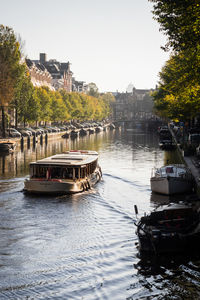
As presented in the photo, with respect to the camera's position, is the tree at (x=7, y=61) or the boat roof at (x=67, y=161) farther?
the tree at (x=7, y=61)

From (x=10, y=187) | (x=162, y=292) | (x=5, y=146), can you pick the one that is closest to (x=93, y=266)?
(x=162, y=292)

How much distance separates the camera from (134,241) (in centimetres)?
2153

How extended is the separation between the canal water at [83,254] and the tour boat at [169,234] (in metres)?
0.47

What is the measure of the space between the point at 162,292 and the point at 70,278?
11.8 ft

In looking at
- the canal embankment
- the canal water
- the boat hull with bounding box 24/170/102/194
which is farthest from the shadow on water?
the boat hull with bounding box 24/170/102/194

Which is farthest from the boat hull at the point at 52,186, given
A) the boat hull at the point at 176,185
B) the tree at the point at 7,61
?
the tree at the point at 7,61

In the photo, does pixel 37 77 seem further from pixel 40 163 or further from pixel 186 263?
pixel 186 263

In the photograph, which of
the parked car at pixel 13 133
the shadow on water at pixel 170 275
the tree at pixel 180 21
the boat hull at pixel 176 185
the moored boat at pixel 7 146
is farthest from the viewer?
the parked car at pixel 13 133

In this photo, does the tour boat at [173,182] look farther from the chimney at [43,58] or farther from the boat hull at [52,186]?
the chimney at [43,58]

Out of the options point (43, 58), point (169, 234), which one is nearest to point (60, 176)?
point (169, 234)

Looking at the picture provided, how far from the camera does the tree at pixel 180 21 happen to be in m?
25.4

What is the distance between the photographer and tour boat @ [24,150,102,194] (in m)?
31.1

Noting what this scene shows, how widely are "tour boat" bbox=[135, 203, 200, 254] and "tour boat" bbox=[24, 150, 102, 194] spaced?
458 inches

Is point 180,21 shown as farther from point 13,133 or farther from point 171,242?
point 13,133
